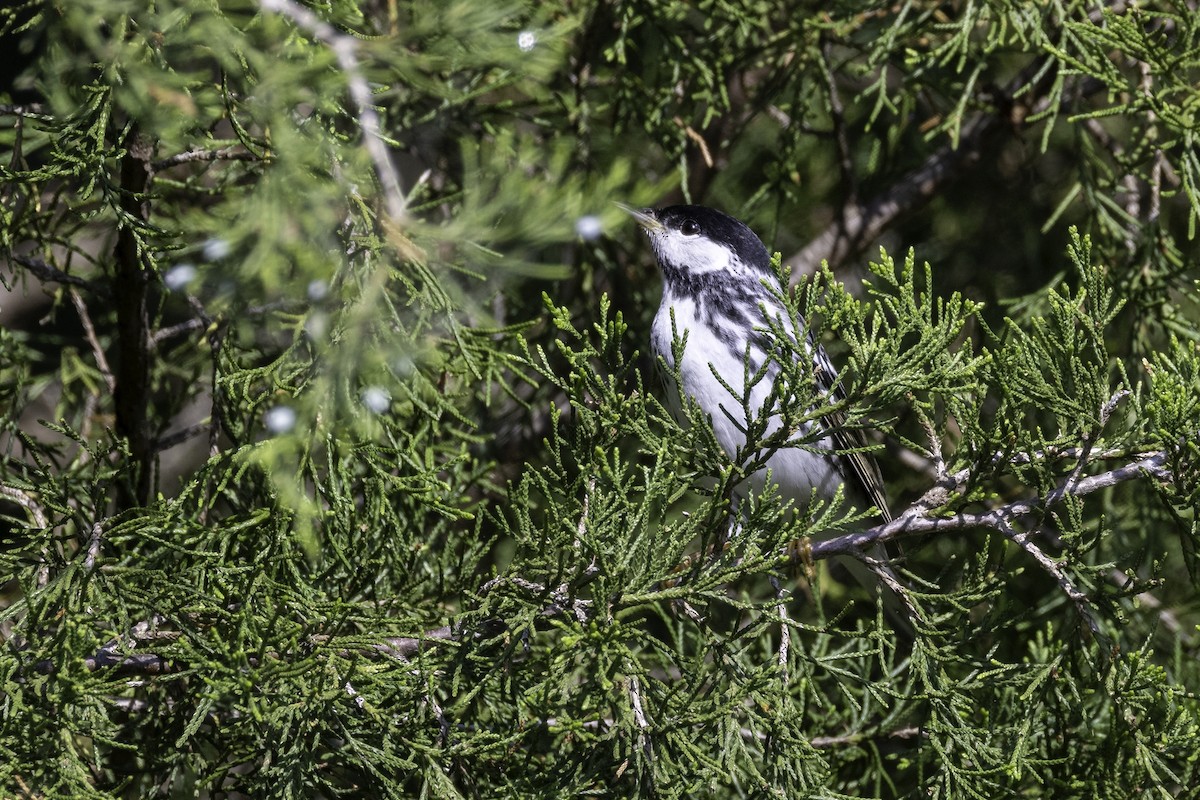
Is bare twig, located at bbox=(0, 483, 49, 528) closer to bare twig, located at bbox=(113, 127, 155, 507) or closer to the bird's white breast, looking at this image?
bare twig, located at bbox=(113, 127, 155, 507)

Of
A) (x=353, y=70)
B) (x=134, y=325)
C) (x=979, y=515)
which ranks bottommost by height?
(x=134, y=325)

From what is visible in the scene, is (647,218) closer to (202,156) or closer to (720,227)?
(720,227)

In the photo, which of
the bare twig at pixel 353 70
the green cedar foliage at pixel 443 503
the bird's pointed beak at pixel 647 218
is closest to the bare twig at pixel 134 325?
the green cedar foliage at pixel 443 503

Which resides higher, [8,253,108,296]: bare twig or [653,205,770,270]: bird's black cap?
[8,253,108,296]: bare twig

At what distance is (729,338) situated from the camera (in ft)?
8.91

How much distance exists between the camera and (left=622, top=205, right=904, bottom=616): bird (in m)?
2.64

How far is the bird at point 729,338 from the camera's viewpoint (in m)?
2.64

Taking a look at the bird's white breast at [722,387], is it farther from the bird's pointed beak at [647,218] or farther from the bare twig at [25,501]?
the bare twig at [25,501]

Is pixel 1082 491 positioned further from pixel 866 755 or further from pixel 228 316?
pixel 228 316

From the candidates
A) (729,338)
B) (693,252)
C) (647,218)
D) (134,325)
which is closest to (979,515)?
(729,338)

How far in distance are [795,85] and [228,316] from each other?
175 cm

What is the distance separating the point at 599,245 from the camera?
3.30 metres

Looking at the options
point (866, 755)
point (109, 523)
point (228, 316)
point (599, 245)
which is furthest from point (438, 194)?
point (866, 755)

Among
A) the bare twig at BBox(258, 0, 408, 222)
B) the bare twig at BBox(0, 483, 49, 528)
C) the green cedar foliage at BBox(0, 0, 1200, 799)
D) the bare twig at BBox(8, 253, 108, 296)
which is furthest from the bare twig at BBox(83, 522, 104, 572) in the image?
the bare twig at BBox(258, 0, 408, 222)
